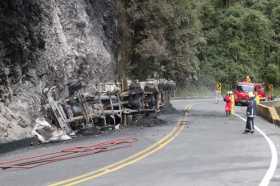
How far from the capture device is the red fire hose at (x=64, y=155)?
43.6 feet

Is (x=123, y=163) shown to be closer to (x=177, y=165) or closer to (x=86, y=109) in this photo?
(x=177, y=165)

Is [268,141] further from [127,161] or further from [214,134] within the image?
[127,161]

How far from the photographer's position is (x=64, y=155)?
1472cm

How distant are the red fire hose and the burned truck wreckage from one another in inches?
119

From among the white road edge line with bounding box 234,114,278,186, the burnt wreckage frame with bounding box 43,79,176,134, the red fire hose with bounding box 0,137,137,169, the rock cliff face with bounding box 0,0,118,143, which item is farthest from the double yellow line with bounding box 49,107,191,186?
the rock cliff face with bounding box 0,0,118,143

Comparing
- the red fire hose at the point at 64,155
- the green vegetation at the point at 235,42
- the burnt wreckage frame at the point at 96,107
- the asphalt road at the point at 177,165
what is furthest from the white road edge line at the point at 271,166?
the green vegetation at the point at 235,42

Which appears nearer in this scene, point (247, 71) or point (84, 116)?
point (84, 116)

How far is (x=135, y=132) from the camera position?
70.9ft

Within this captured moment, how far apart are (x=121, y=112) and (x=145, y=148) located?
979 cm

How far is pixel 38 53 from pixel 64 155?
1176 centimetres

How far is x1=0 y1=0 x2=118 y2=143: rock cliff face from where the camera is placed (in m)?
22.6

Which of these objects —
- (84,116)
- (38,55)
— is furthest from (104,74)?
(84,116)

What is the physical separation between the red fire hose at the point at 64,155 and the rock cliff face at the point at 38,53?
4.09 m

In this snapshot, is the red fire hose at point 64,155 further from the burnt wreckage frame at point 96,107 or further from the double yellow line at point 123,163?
the burnt wreckage frame at point 96,107
